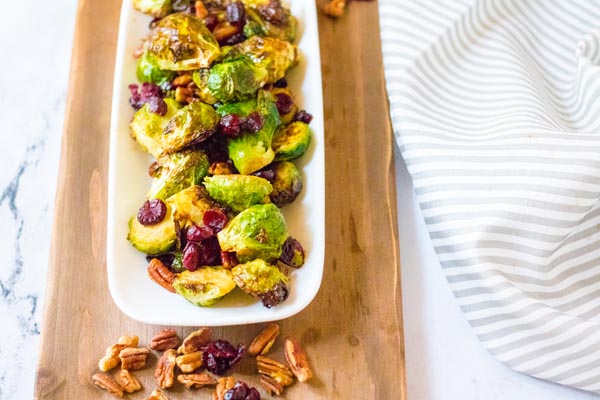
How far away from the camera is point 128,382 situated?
7.56 feet

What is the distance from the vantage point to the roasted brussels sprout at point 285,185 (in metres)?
2.43

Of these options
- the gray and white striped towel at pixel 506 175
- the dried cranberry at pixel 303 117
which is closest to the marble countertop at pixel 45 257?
the gray and white striped towel at pixel 506 175

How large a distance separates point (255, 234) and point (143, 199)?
47 centimetres

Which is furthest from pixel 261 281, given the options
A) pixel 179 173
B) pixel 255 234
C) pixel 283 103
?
pixel 283 103

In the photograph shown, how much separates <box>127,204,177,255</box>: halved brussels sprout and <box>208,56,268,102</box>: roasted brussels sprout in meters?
0.44

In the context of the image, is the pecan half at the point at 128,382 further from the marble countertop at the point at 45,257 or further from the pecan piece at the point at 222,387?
the marble countertop at the point at 45,257

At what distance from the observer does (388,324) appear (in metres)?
2.46

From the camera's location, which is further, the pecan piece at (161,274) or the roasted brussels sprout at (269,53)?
the roasted brussels sprout at (269,53)

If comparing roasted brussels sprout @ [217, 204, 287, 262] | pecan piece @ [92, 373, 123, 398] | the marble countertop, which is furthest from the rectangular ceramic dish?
the marble countertop

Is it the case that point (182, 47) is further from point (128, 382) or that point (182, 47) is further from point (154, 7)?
point (128, 382)

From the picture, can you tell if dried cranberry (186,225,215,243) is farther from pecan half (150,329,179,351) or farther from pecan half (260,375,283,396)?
pecan half (260,375,283,396)

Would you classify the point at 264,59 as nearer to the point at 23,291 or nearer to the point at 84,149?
the point at 84,149

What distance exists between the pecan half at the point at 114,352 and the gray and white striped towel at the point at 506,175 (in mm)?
1070

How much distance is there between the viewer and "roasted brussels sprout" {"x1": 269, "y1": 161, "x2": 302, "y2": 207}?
243cm
